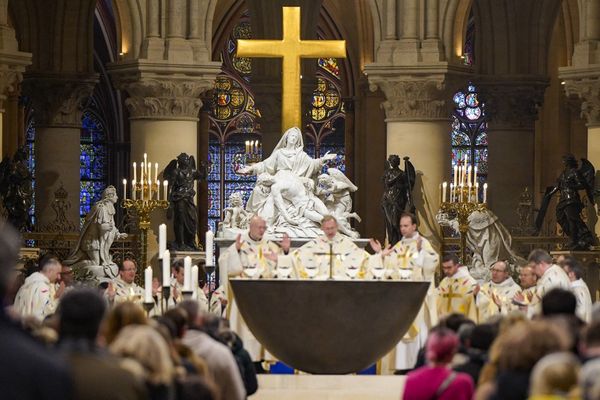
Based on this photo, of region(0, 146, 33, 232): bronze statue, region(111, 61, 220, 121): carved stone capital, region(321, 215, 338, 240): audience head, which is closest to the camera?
region(321, 215, 338, 240): audience head

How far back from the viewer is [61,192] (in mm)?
29203

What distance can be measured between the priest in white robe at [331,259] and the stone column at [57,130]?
12.5m

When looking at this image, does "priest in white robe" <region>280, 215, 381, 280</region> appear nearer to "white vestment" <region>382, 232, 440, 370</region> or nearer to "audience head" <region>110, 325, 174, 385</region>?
"white vestment" <region>382, 232, 440, 370</region>

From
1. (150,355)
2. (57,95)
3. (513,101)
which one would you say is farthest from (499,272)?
(57,95)

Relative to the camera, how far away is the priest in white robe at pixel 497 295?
18.2 metres

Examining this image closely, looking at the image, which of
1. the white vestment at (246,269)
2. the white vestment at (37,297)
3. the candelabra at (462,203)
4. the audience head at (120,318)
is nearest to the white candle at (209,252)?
the white vestment at (246,269)

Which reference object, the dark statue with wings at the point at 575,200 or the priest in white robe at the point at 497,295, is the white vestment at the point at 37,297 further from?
the dark statue with wings at the point at 575,200

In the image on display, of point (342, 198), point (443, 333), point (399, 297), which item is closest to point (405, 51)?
point (342, 198)

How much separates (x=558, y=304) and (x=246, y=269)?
6459 mm

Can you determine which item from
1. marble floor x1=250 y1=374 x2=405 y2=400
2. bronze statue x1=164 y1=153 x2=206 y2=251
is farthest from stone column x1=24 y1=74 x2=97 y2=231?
marble floor x1=250 y1=374 x2=405 y2=400

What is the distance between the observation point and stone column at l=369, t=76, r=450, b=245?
26734 mm

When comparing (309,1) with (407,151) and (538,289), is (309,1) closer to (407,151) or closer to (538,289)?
(407,151)

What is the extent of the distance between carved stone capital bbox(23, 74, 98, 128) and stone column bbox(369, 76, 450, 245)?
5.70 m

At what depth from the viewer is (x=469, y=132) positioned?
40.8m
